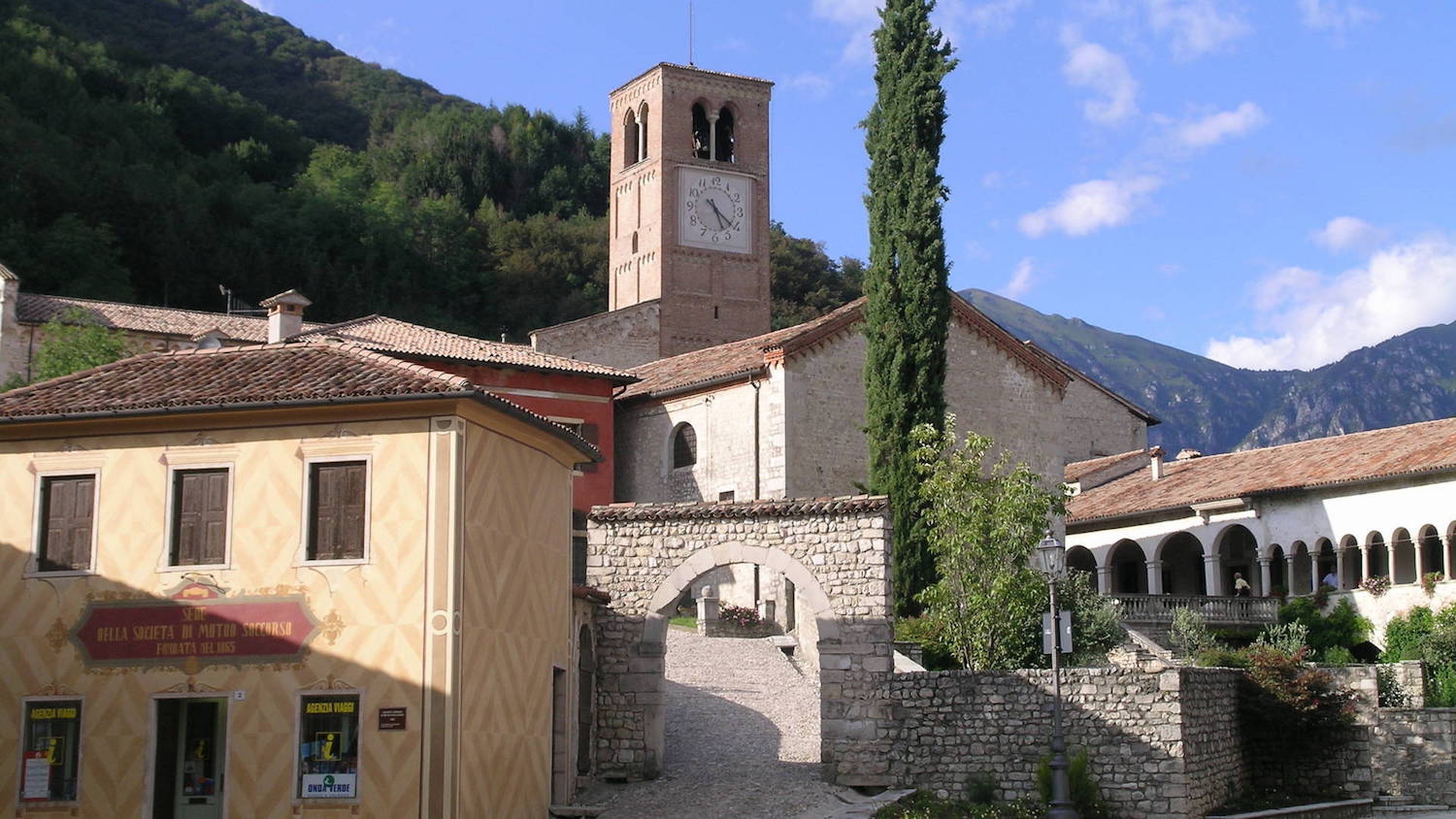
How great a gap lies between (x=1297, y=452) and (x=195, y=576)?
102 feet

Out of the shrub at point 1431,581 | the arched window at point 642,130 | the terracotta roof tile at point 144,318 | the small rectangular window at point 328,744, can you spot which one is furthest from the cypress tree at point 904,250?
the arched window at point 642,130

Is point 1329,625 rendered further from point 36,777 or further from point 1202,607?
point 36,777

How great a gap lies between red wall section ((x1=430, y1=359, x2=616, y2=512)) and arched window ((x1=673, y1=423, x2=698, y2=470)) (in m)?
1.98

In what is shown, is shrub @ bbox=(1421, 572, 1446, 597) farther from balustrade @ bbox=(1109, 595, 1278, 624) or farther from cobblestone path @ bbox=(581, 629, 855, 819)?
cobblestone path @ bbox=(581, 629, 855, 819)

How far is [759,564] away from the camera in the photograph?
79.8 ft

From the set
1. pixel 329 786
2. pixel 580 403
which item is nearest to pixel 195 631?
pixel 329 786

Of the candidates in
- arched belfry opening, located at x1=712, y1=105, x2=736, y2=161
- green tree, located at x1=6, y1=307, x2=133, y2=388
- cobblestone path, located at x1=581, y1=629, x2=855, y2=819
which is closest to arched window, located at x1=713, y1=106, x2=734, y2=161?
arched belfry opening, located at x1=712, y1=105, x2=736, y2=161

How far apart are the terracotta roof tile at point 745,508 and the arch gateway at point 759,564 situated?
0.02 meters

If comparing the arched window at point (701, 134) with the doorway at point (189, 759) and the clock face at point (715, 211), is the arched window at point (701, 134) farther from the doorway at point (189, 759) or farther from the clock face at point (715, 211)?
the doorway at point (189, 759)

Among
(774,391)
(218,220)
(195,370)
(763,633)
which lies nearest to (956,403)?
(774,391)

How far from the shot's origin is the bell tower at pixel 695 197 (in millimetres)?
59219

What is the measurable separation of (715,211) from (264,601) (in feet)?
139

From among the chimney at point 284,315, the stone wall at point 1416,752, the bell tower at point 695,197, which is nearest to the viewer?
the stone wall at point 1416,752

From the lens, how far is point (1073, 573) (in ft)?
117
